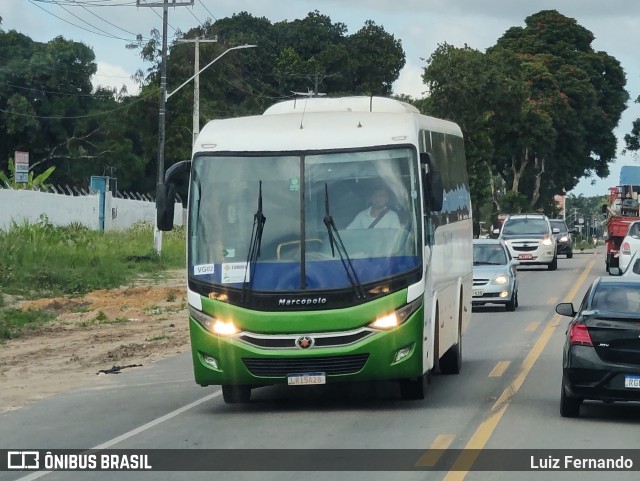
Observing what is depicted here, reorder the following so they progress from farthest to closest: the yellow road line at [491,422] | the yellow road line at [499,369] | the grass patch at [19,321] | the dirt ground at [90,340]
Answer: the grass patch at [19,321] < the dirt ground at [90,340] < the yellow road line at [499,369] < the yellow road line at [491,422]

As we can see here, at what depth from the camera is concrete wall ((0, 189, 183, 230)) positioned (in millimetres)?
42781

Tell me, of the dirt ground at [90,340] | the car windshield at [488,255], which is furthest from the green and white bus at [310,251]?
the car windshield at [488,255]

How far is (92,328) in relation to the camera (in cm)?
2691

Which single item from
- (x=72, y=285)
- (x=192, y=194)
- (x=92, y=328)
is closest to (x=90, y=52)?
(x=72, y=285)

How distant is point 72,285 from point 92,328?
7743 mm

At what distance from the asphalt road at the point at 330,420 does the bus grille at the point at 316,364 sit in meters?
0.47

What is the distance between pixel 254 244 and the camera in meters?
14.5

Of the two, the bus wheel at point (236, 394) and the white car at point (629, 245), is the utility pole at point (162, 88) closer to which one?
the white car at point (629, 245)

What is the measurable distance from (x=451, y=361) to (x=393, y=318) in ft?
14.1

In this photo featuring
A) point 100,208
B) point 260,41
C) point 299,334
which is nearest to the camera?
point 299,334

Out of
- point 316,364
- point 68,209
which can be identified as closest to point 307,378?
point 316,364

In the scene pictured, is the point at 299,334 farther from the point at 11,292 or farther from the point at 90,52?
the point at 90,52

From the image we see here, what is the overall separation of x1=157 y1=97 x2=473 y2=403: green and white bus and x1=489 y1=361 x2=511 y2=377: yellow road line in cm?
304

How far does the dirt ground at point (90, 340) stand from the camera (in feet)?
62.5
